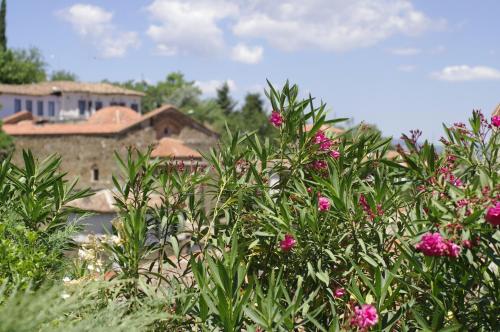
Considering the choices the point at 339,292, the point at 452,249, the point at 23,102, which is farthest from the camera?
the point at 23,102

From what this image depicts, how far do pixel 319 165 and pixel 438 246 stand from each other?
172 cm

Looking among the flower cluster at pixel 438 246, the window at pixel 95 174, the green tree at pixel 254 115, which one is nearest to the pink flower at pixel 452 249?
the flower cluster at pixel 438 246

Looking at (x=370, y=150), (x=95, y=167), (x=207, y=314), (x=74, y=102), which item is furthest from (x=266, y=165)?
(x=74, y=102)

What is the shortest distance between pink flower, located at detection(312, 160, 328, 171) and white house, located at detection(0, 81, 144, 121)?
234 feet

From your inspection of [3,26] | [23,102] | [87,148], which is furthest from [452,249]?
[3,26]

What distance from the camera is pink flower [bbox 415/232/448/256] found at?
345 cm

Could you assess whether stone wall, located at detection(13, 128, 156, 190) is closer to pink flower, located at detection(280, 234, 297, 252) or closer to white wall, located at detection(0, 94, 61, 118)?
white wall, located at detection(0, 94, 61, 118)

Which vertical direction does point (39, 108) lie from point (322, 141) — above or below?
below

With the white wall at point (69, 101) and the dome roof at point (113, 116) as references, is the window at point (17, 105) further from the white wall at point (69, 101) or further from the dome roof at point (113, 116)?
the dome roof at point (113, 116)

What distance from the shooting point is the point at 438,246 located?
3.45 m

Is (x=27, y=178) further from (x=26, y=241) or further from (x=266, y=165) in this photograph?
(x=266, y=165)

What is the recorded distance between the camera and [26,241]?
459 cm

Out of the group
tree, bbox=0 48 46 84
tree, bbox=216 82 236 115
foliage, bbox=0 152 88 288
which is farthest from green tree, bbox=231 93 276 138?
foliage, bbox=0 152 88 288

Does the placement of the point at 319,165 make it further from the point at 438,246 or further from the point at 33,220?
the point at 33,220
